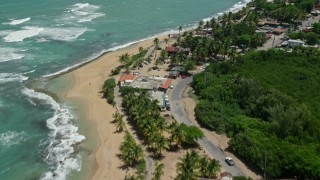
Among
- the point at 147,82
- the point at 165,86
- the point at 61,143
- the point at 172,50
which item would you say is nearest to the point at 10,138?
the point at 61,143

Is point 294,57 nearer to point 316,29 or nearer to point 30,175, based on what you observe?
point 316,29

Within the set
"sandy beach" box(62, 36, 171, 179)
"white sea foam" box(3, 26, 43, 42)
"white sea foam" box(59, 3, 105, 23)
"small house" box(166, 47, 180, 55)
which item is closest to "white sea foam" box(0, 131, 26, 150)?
"sandy beach" box(62, 36, 171, 179)

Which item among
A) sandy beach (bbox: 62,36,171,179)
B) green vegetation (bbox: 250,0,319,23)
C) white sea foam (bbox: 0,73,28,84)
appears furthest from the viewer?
green vegetation (bbox: 250,0,319,23)

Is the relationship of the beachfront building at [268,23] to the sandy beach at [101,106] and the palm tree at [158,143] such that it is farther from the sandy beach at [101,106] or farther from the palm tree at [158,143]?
the palm tree at [158,143]

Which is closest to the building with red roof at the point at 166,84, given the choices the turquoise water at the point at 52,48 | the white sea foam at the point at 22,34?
the turquoise water at the point at 52,48

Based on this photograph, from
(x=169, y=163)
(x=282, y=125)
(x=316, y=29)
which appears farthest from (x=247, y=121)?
(x=316, y=29)

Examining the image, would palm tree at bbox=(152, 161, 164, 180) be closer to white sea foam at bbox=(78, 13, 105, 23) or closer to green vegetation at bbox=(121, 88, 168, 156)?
green vegetation at bbox=(121, 88, 168, 156)
